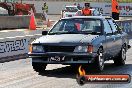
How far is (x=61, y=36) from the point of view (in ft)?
39.4

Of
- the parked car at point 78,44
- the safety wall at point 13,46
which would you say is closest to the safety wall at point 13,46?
the safety wall at point 13,46

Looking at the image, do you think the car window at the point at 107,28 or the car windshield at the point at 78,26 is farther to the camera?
the car window at the point at 107,28

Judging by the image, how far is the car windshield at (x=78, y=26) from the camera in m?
12.5

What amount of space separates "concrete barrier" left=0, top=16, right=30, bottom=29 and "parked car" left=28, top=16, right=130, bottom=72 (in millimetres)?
24020

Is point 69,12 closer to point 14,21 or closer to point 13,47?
point 14,21

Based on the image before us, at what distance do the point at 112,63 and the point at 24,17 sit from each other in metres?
24.6

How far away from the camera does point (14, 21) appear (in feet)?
125

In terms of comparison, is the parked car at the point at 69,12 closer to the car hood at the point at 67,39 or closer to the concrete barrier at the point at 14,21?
the concrete barrier at the point at 14,21

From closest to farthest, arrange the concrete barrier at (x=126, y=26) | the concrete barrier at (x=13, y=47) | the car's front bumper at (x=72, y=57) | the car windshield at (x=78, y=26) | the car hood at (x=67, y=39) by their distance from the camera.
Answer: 1. the car's front bumper at (x=72, y=57)
2. the car hood at (x=67, y=39)
3. the car windshield at (x=78, y=26)
4. the concrete barrier at (x=13, y=47)
5. the concrete barrier at (x=126, y=26)

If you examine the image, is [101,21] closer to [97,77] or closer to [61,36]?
[61,36]

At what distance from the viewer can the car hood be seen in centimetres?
1152

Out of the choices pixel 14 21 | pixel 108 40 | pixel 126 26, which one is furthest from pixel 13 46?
pixel 14 21

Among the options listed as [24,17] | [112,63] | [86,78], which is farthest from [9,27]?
[86,78]

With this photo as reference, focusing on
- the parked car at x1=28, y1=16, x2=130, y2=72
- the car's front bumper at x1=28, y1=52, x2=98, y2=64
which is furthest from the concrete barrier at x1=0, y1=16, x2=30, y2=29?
the car's front bumper at x1=28, y1=52, x2=98, y2=64
